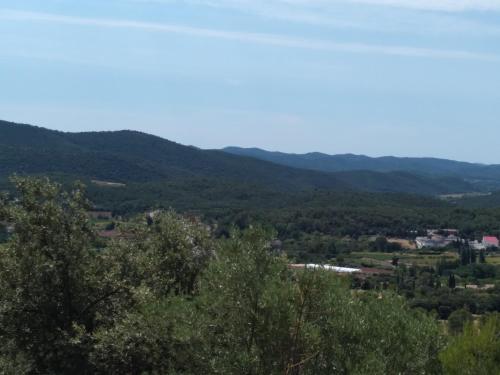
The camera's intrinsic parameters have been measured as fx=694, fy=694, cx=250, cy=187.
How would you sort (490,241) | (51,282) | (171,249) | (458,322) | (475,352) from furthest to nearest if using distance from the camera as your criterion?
(490,241), (458,322), (171,249), (51,282), (475,352)

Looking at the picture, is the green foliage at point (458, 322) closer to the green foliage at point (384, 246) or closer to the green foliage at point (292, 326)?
the green foliage at point (292, 326)

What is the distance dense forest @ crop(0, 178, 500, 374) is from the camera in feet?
35.8

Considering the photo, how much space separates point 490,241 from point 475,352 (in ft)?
288

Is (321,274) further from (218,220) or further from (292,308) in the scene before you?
(218,220)

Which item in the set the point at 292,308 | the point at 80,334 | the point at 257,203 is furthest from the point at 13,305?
the point at 257,203

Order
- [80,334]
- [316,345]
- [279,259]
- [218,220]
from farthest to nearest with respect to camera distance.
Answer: [218,220]
[80,334]
[279,259]
[316,345]

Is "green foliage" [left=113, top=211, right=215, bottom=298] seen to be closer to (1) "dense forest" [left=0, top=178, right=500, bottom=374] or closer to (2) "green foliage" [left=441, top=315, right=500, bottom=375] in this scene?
(1) "dense forest" [left=0, top=178, right=500, bottom=374]

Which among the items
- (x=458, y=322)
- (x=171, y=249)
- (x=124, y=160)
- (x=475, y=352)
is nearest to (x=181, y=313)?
(x=475, y=352)

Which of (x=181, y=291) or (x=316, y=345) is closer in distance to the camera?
(x=316, y=345)

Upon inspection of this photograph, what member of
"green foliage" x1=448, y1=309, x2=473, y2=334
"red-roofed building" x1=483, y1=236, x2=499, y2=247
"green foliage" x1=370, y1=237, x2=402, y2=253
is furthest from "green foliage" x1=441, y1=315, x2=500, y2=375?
"red-roofed building" x1=483, y1=236, x2=499, y2=247

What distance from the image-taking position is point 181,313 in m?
12.3

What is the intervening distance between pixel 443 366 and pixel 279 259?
3.22m

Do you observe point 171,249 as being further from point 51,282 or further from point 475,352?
point 475,352

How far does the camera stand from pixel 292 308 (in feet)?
35.5
